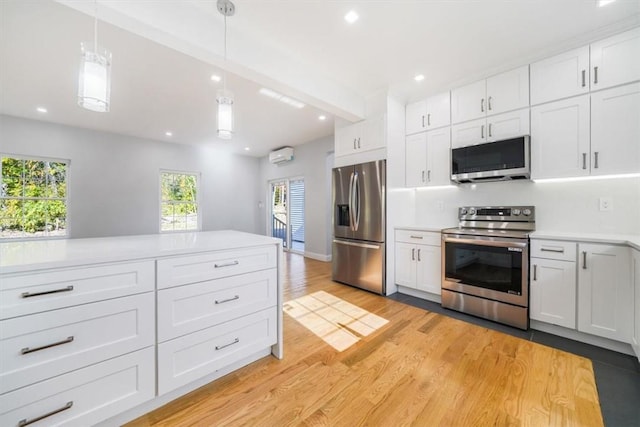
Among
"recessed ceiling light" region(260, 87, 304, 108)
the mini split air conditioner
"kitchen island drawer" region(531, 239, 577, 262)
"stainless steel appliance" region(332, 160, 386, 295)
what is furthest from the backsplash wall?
the mini split air conditioner

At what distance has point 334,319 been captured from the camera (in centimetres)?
262

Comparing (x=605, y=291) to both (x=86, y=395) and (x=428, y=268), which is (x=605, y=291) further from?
(x=86, y=395)

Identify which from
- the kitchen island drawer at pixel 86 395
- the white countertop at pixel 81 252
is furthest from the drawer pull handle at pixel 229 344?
the white countertop at pixel 81 252

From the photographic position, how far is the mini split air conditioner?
6.12 m

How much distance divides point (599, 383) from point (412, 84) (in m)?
3.20

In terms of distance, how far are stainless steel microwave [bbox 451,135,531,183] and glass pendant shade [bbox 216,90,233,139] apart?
2.52m

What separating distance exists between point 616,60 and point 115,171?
7356 mm

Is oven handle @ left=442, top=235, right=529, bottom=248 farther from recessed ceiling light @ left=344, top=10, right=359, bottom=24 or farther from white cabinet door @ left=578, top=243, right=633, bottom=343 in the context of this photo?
recessed ceiling light @ left=344, top=10, right=359, bottom=24

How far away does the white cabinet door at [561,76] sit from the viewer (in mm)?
2260

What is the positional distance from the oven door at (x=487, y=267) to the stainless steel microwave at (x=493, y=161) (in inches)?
28.0

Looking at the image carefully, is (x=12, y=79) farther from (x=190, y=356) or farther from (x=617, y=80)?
(x=617, y=80)

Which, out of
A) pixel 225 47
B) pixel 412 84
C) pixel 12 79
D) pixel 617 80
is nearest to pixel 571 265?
pixel 617 80

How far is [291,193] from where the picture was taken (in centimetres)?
661

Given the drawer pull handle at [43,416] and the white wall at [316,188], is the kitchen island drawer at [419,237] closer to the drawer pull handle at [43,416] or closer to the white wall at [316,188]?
the white wall at [316,188]
